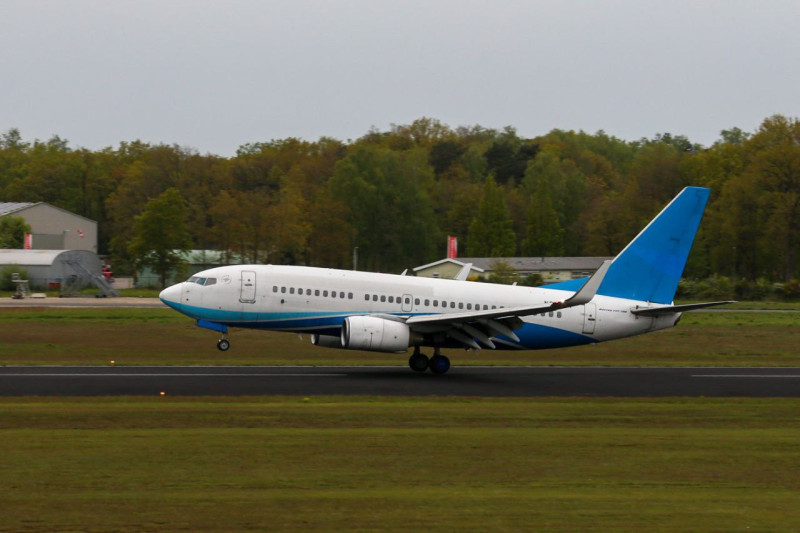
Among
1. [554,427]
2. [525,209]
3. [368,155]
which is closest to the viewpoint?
[554,427]

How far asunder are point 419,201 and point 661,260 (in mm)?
76569

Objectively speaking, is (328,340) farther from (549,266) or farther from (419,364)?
(549,266)

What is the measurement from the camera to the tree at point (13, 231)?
98.8 m

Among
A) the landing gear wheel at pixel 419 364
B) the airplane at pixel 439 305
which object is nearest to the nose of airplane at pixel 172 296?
the airplane at pixel 439 305

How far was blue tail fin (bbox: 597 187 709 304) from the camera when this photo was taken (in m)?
33.7

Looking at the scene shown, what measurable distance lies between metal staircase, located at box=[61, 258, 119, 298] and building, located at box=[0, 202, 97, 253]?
2596 centimetres

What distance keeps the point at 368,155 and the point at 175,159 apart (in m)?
28.0

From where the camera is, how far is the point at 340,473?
598 inches

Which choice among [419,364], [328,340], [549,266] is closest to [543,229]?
[549,266]

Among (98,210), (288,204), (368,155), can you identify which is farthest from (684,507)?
(98,210)

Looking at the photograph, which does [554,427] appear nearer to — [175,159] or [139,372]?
[139,372]

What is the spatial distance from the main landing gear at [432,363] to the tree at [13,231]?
7581 centimetres

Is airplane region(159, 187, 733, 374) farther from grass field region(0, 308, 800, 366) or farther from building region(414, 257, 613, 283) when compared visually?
building region(414, 257, 613, 283)

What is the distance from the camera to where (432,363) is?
31.7 m
